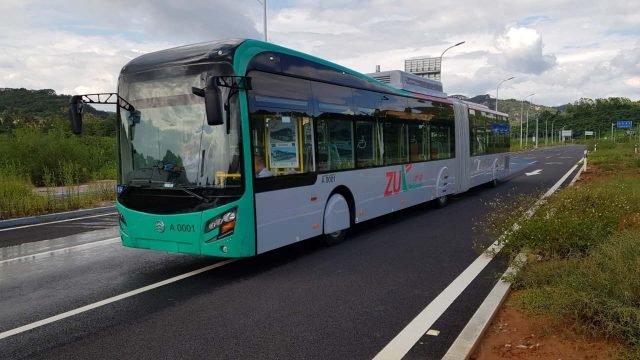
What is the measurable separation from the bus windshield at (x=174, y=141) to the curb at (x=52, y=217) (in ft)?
24.3

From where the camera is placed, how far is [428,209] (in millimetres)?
14117

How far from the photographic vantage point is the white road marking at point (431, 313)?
4543 millimetres

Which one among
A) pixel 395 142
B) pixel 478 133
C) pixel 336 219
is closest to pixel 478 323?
pixel 336 219

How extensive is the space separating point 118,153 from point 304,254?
3.32 m

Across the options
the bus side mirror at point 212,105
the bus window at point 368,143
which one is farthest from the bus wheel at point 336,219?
the bus side mirror at point 212,105

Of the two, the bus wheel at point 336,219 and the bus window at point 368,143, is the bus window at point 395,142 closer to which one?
the bus window at point 368,143

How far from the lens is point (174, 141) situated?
6926mm

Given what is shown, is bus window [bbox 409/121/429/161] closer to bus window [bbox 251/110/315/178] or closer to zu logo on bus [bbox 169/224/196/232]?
bus window [bbox 251/110/315/178]

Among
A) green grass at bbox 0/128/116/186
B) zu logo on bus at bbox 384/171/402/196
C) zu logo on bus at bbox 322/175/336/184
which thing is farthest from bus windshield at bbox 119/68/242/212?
green grass at bbox 0/128/116/186

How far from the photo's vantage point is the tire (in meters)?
9.18

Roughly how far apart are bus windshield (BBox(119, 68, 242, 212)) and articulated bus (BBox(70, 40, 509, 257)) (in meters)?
0.01

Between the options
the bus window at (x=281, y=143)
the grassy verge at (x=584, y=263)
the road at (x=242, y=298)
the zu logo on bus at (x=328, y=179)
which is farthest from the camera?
the zu logo on bus at (x=328, y=179)

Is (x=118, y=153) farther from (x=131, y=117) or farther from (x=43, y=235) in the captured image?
(x=43, y=235)

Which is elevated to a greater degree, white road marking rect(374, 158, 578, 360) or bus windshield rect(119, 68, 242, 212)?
bus windshield rect(119, 68, 242, 212)
